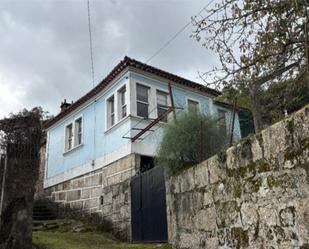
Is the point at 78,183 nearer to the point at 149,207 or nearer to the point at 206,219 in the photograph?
the point at 149,207

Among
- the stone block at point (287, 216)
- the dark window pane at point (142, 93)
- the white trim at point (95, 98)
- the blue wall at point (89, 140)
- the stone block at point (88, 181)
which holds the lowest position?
the stone block at point (287, 216)

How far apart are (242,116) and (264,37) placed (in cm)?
894

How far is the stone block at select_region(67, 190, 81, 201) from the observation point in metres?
13.6

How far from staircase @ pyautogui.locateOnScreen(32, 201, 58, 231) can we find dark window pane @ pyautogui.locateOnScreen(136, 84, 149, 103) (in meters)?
4.96

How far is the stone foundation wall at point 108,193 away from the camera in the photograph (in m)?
10.3

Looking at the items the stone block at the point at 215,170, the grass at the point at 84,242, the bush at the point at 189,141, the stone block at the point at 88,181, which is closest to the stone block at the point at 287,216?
the stone block at the point at 215,170

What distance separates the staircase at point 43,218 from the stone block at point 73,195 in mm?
935

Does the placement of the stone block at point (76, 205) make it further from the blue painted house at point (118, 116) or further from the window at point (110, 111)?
the window at point (110, 111)

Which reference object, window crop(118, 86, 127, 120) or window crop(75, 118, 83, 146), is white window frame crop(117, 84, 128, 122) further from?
window crop(75, 118, 83, 146)

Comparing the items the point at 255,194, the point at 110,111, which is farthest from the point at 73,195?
the point at 255,194

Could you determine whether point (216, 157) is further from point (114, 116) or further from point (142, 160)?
point (114, 116)

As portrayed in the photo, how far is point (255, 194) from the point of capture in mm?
4113

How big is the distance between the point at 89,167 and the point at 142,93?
3.48 metres

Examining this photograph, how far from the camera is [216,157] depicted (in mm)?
5059
